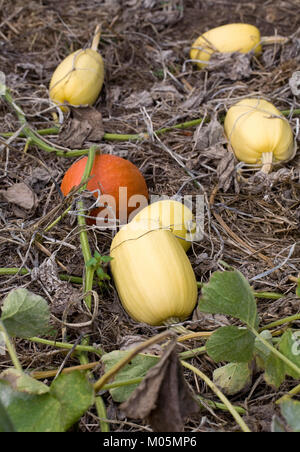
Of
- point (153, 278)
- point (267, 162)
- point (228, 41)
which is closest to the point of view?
point (153, 278)

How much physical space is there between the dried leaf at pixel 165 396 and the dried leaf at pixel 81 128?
4.29ft

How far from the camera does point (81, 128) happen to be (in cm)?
228

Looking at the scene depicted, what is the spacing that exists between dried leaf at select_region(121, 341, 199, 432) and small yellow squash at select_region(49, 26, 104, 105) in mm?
1540

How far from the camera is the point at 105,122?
241 centimetres

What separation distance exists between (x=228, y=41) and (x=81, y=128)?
0.86 meters

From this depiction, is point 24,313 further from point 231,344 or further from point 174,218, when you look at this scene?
point 174,218

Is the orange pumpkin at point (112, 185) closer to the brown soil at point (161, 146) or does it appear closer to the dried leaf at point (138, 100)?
the brown soil at point (161, 146)

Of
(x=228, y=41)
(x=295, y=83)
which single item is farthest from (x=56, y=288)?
(x=228, y=41)

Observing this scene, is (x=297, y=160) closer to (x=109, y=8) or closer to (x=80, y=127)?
(x=80, y=127)

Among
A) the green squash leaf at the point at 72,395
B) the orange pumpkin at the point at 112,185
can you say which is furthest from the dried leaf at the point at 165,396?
the orange pumpkin at the point at 112,185

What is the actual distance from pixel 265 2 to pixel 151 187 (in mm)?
1574

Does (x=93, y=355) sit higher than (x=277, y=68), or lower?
lower
